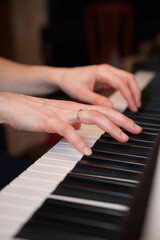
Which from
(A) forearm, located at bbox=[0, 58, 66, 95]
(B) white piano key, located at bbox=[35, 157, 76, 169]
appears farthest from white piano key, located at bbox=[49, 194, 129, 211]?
(A) forearm, located at bbox=[0, 58, 66, 95]

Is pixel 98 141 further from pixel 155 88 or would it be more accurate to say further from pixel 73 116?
pixel 155 88

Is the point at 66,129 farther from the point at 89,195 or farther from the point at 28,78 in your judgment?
the point at 28,78

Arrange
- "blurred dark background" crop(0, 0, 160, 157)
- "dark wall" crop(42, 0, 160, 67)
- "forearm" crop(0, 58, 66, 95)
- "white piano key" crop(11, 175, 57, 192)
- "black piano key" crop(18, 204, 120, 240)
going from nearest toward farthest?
"black piano key" crop(18, 204, 120, 240), "white piano key" crop(11, 175, 57, 192), "forearm" crop(0, 58, 66, 95), "blurred dark background" crop(0, 0, 160, 157), "dark wall" crop(42, 0, 160, 67)

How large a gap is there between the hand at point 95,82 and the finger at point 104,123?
0.68ft

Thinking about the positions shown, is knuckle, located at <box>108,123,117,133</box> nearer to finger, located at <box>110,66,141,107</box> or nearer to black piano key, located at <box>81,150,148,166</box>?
black piano key, located at <box>81,150,148,166</box>

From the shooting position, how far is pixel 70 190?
0.60 metres

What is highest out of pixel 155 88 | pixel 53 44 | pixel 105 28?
pixel 155 88

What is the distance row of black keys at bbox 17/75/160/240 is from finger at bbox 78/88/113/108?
0.50 feet

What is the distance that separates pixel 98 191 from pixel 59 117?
0.81ft

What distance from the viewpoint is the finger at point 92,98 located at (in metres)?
0.95

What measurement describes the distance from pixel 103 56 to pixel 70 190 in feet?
12.2

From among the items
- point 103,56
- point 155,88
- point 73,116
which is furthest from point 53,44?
point 73,116

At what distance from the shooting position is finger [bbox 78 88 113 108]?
945mm

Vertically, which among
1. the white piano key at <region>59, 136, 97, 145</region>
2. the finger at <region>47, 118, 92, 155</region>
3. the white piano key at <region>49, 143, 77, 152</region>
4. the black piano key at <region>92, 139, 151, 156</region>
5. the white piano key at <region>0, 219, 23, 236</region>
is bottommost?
the white piano key at <region>59, 136, 97, 145</region>
